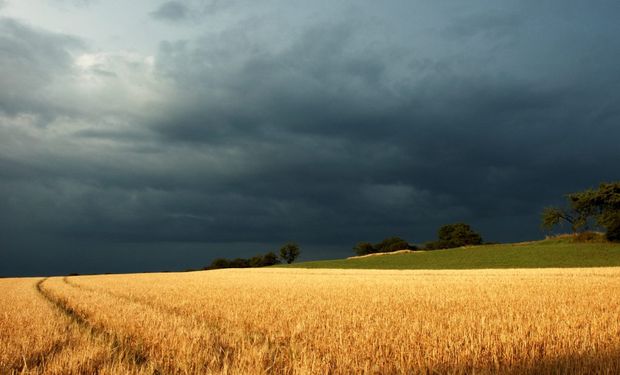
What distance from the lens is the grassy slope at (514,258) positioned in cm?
4631

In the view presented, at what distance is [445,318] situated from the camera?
8781 mm

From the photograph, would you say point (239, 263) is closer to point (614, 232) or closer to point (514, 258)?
point (514, 258)

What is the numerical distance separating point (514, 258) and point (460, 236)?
67.6 metres

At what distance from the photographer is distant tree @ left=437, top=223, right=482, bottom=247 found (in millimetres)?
116775

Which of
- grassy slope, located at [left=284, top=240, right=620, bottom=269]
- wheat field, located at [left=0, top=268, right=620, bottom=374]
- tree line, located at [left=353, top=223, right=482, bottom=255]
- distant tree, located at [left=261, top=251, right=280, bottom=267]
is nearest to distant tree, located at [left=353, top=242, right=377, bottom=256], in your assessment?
tree line, located at [left=353, top=223, right=482, bottom=255]

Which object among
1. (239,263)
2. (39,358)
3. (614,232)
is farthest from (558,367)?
(239,263)

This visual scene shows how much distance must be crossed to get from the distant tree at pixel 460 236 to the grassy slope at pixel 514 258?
51366 mm

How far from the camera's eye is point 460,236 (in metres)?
118

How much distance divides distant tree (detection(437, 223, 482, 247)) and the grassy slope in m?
51.4

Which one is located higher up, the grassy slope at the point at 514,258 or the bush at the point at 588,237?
the bush at the point at 588,237

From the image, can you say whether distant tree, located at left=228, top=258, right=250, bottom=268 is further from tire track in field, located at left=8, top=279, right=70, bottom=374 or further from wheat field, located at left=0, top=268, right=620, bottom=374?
tire track in field, located at left=8, top=279, right=70, bottom=374

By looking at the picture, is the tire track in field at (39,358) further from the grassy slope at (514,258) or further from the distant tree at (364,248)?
the distant tree at (364,248)

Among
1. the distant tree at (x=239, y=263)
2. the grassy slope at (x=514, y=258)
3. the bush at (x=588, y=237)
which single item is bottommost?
the distant tree at (x=239, y=263)

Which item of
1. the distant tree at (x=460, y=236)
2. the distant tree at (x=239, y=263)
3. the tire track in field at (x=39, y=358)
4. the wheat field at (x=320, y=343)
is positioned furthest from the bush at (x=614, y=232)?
the distant tree at (x=239, y=263)
